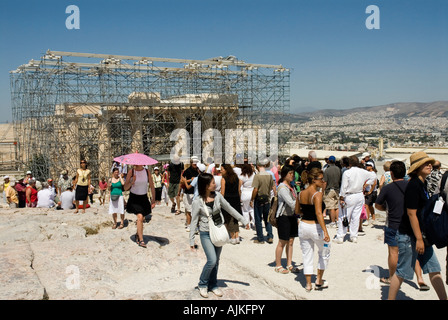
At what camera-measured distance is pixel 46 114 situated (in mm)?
21016

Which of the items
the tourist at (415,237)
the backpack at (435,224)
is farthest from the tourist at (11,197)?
the backpack at (435,224)

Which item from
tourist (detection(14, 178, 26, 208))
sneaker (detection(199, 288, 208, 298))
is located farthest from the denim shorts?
tourist (detection(14, 178, 26, 208))

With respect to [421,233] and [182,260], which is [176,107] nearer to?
[182,260]

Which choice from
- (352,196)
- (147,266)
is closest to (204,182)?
(147,266)

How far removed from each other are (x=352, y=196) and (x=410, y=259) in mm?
3084

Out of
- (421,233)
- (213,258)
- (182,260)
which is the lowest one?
(182,260)

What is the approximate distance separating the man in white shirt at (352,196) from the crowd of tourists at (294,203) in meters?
0.02

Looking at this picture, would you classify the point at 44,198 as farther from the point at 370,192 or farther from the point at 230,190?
the point at 370,192

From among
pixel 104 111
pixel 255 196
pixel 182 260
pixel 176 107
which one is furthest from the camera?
pixel 176 107

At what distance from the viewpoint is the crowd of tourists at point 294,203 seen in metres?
4.40

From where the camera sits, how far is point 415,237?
4.36m

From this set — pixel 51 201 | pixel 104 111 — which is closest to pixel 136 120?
pixel 104 111

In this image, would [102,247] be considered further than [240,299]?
Yes

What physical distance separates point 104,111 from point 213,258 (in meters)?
17.6
